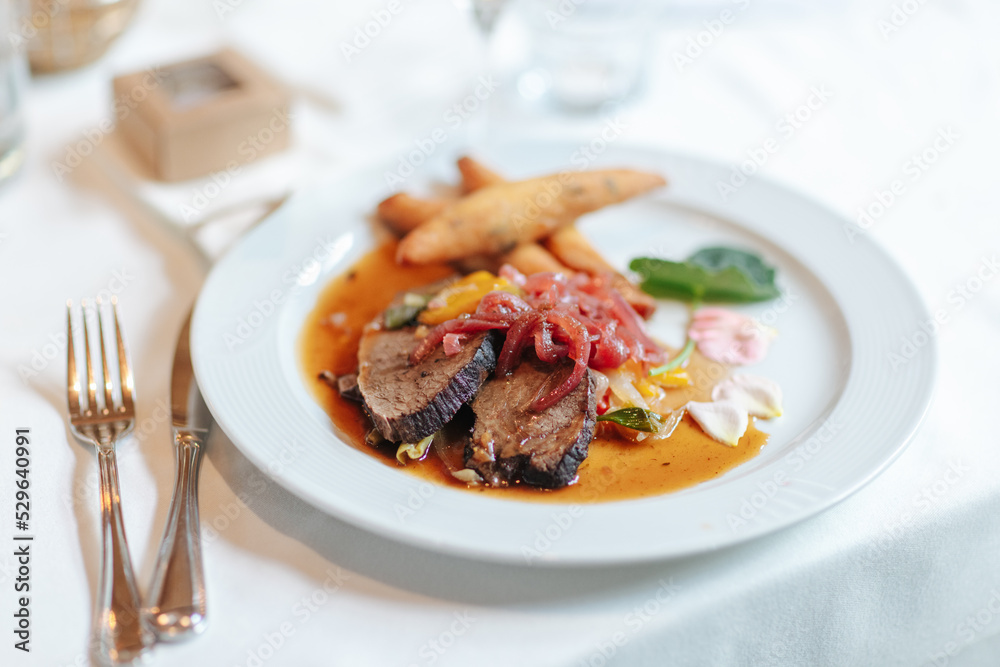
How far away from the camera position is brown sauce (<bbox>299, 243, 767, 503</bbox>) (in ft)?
5.11

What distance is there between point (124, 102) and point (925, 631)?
2441 mm

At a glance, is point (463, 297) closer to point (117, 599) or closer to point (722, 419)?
point (722, 419)

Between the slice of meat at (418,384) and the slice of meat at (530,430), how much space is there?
0.06 meters

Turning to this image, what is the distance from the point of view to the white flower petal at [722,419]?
1707mm

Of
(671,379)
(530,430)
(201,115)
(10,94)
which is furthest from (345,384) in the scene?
(10,94)

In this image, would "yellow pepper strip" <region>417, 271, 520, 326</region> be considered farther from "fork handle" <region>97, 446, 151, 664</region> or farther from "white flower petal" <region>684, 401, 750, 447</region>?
"fork handle" <region>97, 446, 151, 664</region>

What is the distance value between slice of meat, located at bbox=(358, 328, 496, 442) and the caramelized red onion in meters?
0.03

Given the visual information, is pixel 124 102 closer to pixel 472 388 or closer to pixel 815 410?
pixel 472 388

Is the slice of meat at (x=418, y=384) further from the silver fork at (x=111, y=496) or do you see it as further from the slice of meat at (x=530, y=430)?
the silver fork at (x=111, y=496)

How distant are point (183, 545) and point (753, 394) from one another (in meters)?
1.17

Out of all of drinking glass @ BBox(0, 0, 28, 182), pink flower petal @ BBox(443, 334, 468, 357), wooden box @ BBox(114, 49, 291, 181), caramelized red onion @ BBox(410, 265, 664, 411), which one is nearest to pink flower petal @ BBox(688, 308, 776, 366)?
caramelized red onion @ BBox(410, 265, 664, 411)

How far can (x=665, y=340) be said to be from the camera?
79.7 inches

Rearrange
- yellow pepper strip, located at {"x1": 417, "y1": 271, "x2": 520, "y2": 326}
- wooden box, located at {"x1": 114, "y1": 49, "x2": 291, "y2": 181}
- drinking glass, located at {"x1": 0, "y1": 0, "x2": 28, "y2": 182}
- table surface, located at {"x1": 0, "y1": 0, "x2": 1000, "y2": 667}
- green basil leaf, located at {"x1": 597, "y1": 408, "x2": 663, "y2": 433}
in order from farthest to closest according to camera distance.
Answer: wooden box, located at {"x1": 114, "y1": 49, "x2": 291, "y2": 181}, drinking glass, located at {"x1": 0, "y1": 0, "x2": 28, "y2": 182}, yellow pepper strip, located at {"x1": 417, "y1": 271, "x2": 520, "y2": 326}, green basil leaf, located at {"x1": 597, "y1": 408, "x2": 663, "y2": 433}, table surface, located at {"x1": 0, "y1": 0, "x2": 1000, "y2": 667}

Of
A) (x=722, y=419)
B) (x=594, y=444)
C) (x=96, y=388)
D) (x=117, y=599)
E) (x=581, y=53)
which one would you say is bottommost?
(x=96, y=388)
